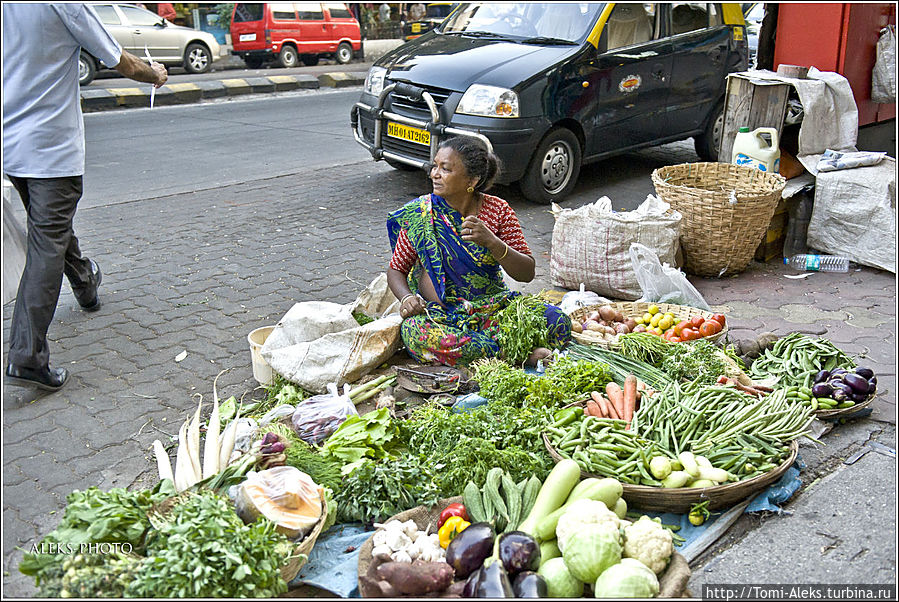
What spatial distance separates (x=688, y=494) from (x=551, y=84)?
4.89 metres

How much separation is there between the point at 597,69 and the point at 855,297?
3.22m

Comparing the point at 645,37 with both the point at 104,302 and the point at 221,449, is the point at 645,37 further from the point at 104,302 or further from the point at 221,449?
the point at 221,449

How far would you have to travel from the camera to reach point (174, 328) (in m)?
4.98

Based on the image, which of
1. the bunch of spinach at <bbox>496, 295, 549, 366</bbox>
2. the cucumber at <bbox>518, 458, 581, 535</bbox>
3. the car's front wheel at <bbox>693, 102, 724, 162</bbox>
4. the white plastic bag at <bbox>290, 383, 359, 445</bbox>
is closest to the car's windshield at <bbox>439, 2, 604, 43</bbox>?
the car's front wheel at <bbox>693, 102, 724, 162</bbox>

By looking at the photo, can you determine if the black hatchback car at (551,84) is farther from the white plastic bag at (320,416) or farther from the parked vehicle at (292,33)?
the parked vehicle at (292,33)

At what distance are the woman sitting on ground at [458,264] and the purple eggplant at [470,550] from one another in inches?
66.2

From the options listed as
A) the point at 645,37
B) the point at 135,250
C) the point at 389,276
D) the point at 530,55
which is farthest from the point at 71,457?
the point at 645,37

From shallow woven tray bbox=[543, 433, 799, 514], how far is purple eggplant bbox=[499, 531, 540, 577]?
1.93 feet

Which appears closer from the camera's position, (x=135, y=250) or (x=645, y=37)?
(x=135, y=250)

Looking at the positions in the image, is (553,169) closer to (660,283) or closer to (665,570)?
(660,283)

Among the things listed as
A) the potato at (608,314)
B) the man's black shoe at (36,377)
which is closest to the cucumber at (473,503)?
the potato at (608,314)

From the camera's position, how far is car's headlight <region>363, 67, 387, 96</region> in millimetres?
7864

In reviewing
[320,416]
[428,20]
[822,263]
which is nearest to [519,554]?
[320,416]

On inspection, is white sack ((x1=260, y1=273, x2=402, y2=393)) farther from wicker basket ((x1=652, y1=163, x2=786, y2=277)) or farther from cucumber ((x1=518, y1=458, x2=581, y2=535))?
wicker basket ((x1=652, y1=163, x2=786, y2=277))
